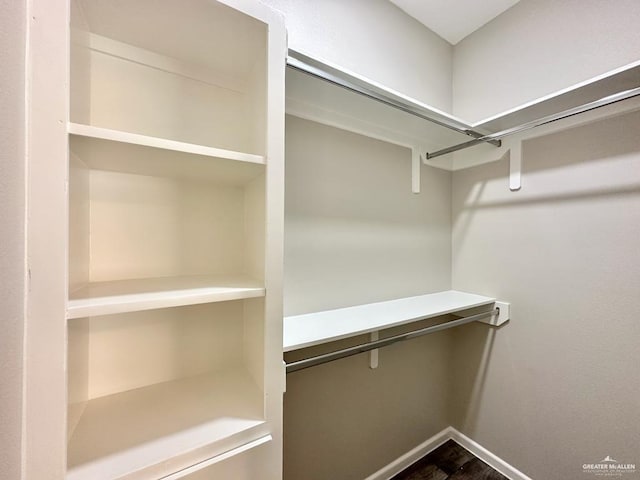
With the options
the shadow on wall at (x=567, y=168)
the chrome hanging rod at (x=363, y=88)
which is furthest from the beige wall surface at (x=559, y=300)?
the chrome hanging rod at (x=363, y=88)

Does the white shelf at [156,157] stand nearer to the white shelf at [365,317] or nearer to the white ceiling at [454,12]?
the white shelf at [365,317]

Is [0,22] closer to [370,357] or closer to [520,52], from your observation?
[370,357]

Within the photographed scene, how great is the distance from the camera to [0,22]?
0.42 metres

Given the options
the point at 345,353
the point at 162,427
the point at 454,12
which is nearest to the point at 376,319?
the point at 345,353

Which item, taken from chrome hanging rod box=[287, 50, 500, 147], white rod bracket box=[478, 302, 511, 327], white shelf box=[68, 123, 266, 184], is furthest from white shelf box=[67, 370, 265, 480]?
white rod bracket box=[478, 302, 511, 327]

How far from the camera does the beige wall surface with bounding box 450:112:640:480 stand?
104cm

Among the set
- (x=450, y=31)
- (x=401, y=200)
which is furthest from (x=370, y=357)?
(x=450, y=31)

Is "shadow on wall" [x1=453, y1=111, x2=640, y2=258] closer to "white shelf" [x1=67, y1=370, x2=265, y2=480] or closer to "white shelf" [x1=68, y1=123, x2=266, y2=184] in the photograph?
"white shelf" [x1=68, y1=123, x2=266, y2=184]

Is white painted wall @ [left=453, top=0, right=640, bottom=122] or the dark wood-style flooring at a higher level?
white painted wall @ [left=453, top=0, right=640, bottom=122]

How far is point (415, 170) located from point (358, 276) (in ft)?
2.37

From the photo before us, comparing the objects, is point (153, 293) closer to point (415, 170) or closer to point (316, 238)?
point (316, 238)

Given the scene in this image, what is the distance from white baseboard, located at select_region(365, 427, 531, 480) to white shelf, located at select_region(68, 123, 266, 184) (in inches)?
64.3

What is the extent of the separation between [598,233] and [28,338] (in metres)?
1.88

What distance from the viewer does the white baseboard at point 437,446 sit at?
4.41ft
